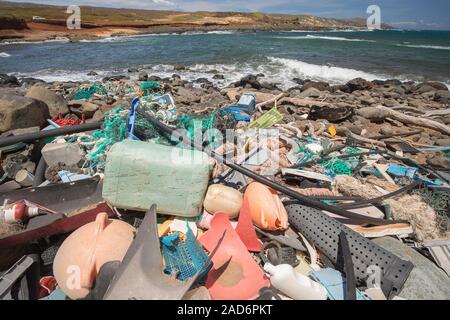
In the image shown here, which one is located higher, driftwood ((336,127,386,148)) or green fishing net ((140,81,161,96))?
green fishing net ((140,81,161,96))

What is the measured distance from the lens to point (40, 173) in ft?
11.0

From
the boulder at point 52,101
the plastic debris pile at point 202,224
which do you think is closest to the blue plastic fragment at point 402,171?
the plastic debris pile at point 202,224

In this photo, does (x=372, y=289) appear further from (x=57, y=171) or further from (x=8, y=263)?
(x=57, y=171)

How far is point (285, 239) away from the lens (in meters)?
2.44

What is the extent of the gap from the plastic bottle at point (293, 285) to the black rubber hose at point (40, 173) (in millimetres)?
2980

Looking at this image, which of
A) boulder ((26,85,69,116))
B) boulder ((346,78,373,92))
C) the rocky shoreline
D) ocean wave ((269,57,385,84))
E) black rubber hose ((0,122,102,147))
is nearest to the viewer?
black rubber hose ((0,122,102,147))

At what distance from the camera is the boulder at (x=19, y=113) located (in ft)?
14.0

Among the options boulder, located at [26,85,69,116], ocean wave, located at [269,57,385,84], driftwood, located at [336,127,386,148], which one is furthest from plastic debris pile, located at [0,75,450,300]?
ocean wave, located at [269,57,385,84]

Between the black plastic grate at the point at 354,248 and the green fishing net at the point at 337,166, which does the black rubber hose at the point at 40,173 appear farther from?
the green fishing net at the point at 337,166

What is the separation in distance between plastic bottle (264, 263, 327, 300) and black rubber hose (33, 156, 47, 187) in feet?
9.78

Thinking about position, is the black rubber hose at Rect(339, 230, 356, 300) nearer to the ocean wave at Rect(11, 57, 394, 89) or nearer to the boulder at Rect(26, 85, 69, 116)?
the boulder at Rect(26, 85, 69, 116)

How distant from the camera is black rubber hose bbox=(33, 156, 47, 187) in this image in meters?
3.23

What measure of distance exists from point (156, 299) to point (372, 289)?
5.09 ft
